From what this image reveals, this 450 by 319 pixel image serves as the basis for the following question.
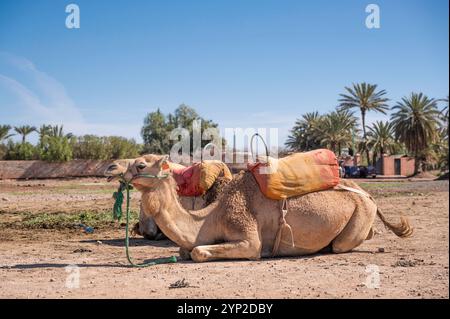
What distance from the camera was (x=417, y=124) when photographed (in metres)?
63.1

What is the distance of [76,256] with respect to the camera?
9453mm

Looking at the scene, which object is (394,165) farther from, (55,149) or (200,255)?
(200,255)

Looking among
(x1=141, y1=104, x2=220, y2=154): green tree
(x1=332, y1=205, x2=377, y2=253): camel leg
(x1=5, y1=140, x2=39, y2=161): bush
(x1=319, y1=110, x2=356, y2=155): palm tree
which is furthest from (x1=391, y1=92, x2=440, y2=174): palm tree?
(x1=332, y1=205, x2=377, y2=253): camel leg

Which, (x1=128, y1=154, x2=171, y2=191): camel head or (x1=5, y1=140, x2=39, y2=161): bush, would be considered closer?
(x1=128, y1=154, x2=171, y2=191): camel head

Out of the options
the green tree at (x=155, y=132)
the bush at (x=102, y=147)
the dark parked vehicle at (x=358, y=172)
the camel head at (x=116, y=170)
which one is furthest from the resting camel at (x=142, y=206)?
the green tree at (x=155, y=132)

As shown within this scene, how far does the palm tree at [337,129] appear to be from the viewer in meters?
64.1

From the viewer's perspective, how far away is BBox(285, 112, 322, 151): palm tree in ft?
216

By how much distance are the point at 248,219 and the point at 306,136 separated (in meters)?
59.9

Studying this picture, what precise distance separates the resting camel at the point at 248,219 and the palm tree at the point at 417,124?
57.7 meters

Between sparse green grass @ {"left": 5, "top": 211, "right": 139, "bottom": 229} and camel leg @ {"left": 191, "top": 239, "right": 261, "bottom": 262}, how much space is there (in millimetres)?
7087

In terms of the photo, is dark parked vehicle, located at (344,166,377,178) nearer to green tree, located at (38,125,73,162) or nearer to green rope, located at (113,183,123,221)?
green tree, located at (38,125,73,162)

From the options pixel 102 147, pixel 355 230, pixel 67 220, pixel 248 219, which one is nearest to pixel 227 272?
pixel 248 219
